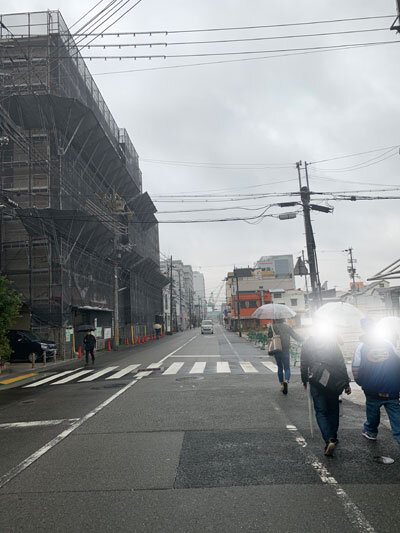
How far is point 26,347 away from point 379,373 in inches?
835

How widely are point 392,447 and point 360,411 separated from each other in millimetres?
2452

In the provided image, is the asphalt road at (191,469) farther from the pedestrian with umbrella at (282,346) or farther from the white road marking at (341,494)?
the pedestrian with umbrella at (282,346)

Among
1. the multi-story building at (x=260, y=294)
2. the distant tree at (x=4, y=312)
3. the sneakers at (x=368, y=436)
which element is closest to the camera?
the sneakers at (x=368, y=436)

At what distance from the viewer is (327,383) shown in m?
5.25

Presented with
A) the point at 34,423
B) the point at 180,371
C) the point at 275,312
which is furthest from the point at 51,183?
the point at 34,423

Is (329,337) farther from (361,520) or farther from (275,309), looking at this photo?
(275,309)

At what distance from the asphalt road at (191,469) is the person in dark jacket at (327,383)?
37 centimetres

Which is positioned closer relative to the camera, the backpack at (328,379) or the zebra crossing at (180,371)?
the backpack at (328,379)

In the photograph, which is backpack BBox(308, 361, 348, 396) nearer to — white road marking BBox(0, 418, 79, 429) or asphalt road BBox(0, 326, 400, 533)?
asphalt road BBox(0, 326, 400, 533)

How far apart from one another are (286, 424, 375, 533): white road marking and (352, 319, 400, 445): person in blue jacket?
3.49 feet

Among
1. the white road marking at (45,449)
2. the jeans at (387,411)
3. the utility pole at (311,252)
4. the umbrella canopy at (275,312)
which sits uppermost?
the utility pole at (311,252)

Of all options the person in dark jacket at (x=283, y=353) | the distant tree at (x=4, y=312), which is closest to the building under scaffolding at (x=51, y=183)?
the distant tree at (x=4, y=312)

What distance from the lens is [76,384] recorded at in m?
13.2

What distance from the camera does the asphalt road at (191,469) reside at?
3697 millimetres
